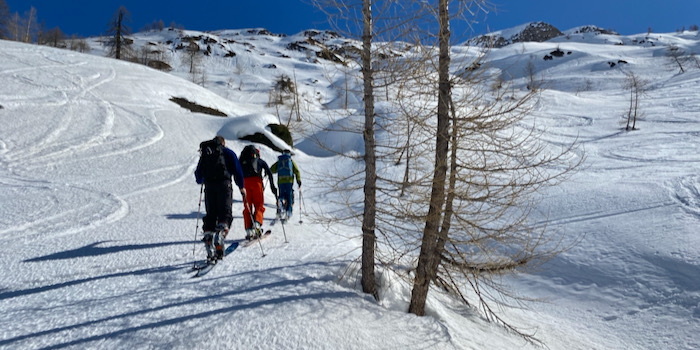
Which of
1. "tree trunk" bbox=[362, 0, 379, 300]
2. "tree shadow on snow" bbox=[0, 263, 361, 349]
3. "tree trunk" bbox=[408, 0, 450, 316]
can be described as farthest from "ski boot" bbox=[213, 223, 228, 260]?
"tree trunk" bbox=[408, 0, 450, 316]

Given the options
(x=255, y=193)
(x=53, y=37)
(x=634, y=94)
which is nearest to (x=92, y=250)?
(x=255, y=193)

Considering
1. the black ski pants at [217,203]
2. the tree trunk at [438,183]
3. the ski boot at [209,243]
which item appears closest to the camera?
the tree trunk at [438,183]

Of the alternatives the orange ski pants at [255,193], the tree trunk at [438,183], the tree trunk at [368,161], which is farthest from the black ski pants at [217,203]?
the tree trunk at [438,183]

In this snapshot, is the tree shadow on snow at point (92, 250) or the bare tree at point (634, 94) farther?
the bare tree at point (634, 94)

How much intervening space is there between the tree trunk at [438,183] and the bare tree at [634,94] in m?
28.0

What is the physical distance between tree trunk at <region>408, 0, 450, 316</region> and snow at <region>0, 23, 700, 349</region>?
0.86ft

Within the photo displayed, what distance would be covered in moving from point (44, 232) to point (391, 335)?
6852mm

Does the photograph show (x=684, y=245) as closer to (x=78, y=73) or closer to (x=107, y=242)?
(x=107, y=242)

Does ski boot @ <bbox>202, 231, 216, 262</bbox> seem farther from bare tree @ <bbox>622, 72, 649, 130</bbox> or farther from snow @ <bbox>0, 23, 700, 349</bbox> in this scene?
bare tree @ <bbox>622, 72, 649, 130</bbox>

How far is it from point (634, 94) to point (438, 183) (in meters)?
49.5

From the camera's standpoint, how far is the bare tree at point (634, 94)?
2542 centimetres

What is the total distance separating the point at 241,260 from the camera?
5336mm

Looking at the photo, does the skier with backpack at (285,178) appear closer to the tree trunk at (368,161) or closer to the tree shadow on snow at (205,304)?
the tree shadow on snow at (205,304)

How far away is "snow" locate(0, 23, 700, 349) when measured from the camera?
3371mm
